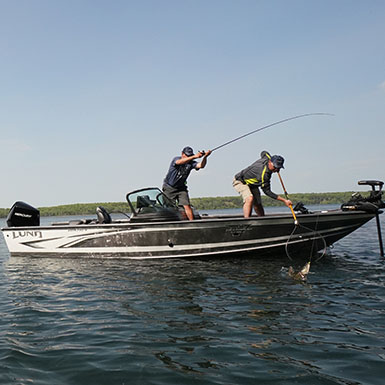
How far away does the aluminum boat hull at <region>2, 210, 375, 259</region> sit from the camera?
8961 mm

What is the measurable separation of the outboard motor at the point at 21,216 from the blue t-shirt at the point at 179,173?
455 cm

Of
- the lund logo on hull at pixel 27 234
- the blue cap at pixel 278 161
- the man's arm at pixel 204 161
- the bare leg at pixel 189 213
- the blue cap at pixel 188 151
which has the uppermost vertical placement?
the blue cap at pixel 188 151

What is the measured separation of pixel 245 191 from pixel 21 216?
667 cm

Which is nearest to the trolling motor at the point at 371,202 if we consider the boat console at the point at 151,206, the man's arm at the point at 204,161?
the man's arm at the point at 204,161

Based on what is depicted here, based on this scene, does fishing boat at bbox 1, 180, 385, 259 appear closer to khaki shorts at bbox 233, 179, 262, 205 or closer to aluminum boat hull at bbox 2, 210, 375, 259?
aluminum boat hull at bbox 2, 210, 375, 259

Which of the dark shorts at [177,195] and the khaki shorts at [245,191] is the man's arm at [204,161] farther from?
the khaki shorts at [245,191]

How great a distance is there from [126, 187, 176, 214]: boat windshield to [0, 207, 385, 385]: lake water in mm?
2033

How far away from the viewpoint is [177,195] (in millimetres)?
9852

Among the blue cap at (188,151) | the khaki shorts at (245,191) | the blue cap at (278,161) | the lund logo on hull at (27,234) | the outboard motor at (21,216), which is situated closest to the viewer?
the blue cap at (278,161)

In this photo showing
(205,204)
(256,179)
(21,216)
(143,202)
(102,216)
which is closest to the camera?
(256,179)

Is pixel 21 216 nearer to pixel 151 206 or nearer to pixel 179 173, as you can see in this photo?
pixel 151 206

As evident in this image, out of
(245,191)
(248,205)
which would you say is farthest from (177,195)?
(248,205)

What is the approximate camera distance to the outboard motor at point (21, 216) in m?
11.1

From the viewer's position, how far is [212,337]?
422 cm
